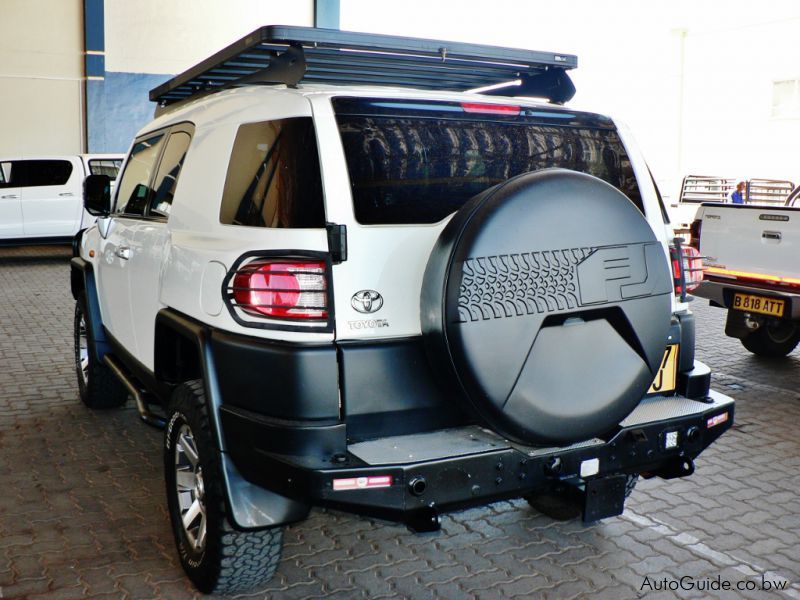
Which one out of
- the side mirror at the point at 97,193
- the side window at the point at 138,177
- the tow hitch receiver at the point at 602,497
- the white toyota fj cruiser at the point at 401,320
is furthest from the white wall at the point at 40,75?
the tow hitch receiver at the point at 602,497

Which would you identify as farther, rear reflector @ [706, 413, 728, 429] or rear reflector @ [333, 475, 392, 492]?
rear reflector @ [706, 413, 728, 429]

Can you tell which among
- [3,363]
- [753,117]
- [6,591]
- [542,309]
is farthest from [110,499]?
[753,117]

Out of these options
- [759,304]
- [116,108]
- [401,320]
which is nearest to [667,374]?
[401,320]

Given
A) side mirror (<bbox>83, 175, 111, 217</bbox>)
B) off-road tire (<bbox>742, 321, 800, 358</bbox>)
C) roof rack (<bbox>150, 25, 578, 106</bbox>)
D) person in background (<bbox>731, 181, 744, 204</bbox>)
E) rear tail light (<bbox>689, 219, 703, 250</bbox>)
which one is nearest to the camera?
roof rack (<bbox>150, 25, 578, 106</bbox>)

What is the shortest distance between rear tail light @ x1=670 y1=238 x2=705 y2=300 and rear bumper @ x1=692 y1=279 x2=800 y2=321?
3217 millimetres

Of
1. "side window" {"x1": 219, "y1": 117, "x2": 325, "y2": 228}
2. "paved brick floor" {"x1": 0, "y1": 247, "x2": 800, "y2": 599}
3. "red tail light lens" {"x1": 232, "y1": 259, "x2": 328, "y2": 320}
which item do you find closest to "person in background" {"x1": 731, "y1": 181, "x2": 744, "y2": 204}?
"paved brick floor" {"x1": 0, "y1": 247, "x2": 800, "y2": 599}

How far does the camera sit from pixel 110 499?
4223 mm

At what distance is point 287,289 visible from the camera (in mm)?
2750

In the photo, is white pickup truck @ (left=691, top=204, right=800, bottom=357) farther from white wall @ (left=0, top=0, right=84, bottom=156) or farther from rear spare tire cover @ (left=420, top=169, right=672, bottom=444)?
white wall @ (left=0, top=0, right=84, bottom=156)

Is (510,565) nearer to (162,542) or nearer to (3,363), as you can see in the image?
(162,542)

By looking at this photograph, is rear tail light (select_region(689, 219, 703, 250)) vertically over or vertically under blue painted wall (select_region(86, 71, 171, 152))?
under

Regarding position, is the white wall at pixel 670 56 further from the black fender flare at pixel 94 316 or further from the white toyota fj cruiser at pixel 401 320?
the white toyota fj cruiser at pixel 401 320

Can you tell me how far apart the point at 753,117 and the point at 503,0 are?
25.5ft

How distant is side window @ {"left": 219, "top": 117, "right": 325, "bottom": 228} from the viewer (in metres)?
2.80
